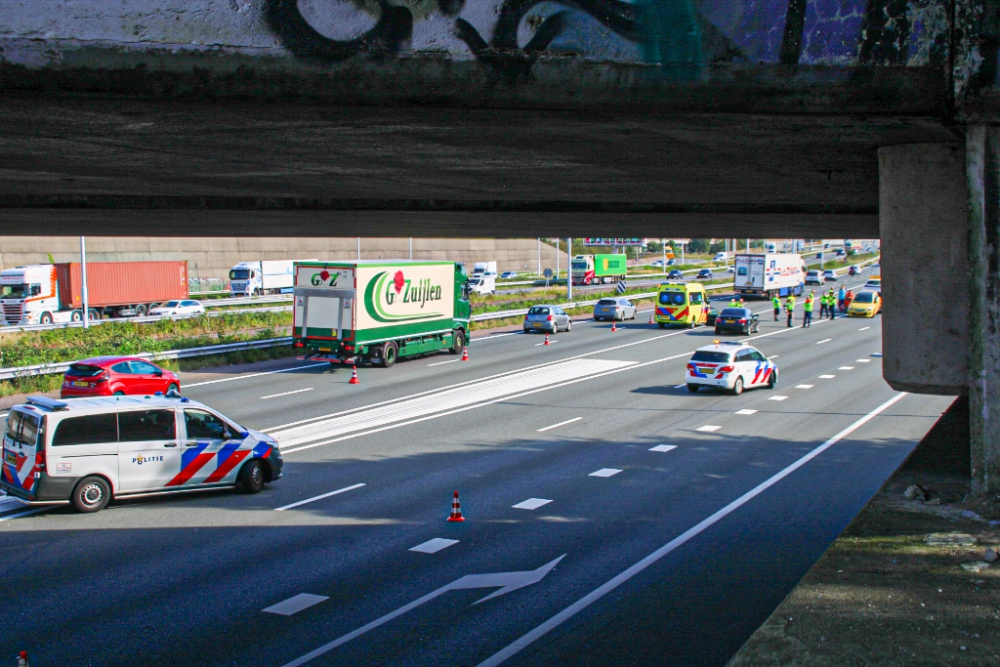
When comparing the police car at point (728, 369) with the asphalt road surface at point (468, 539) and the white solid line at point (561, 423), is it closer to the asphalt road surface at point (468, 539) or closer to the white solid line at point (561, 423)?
the asphalt road surface at point (468, 539)

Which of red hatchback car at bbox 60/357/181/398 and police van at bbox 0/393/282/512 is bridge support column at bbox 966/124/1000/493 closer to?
police van at bbox 0/393/282/512

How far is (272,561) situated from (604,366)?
24.2 metres

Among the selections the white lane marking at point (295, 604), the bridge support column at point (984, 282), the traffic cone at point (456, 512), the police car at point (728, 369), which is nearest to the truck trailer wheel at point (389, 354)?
the police car at point (728, 369)

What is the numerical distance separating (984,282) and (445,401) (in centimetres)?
2134

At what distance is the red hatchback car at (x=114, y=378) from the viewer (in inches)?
1000

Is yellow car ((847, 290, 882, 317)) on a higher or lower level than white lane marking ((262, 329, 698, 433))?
higher

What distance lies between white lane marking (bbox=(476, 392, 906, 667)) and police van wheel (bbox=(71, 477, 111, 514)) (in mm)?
8520

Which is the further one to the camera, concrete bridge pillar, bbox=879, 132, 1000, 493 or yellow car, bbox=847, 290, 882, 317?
yellow car, bbox=847, 290, 882, 317

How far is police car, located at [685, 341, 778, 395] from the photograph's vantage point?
94.4 feet

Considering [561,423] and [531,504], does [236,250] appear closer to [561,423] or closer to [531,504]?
[561,423]

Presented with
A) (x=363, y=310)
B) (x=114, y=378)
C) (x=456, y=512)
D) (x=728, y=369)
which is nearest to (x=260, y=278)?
(x=363, y=310)

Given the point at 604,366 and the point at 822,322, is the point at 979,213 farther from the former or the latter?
the point at 822,322

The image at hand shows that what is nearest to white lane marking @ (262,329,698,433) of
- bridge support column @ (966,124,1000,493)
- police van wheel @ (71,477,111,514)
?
police van wheel @ (71,477,111,514)

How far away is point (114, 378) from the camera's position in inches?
1010
